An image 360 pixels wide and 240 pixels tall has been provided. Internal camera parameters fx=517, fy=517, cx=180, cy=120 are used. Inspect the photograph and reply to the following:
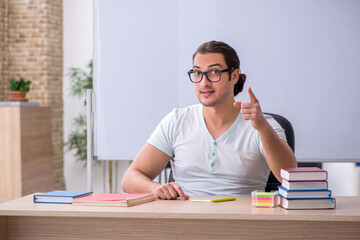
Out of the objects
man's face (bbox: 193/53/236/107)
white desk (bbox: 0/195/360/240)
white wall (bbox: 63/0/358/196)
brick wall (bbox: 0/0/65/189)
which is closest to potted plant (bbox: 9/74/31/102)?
brick wall (bbox: 0/0/65/189)

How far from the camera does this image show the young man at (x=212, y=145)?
2301 millimetres

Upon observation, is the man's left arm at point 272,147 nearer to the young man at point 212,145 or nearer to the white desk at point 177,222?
the young man at point 212,145

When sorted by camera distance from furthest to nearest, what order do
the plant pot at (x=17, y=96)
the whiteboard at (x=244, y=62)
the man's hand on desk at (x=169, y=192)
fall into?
the plant pot at (x=17, y=96)
the whiteboard at (x=244, y=62)
the man's hand on desk at (x=169, y=192)

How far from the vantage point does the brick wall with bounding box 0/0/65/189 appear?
20.0 feet

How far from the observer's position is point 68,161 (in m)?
6.49

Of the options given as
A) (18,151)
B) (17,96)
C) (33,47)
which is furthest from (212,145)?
(33,47)

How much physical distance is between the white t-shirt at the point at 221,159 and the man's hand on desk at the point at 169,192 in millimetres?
349

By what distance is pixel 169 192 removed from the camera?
1.99 metres

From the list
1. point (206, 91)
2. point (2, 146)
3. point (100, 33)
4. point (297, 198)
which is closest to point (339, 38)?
point (206, 91)

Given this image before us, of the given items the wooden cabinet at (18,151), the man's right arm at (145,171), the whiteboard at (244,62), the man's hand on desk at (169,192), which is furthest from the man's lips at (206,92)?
the wooden cabinet at (18,151)

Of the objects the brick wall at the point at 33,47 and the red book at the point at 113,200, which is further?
the brick wall at the point at 33,47

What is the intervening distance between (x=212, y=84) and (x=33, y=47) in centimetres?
433

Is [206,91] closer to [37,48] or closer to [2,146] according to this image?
[2,146]

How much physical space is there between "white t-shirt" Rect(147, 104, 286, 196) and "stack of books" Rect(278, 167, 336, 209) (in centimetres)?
53
